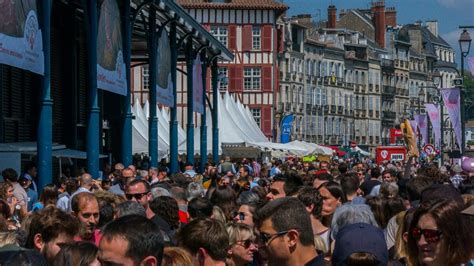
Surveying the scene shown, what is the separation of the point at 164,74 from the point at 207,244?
98.2ft

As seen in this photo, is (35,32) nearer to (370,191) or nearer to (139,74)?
(370,191)

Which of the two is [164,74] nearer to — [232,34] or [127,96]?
[127,96]

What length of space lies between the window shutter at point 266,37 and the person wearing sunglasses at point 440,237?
85.5 meters

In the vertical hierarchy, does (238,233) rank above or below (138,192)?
below

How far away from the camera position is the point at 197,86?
46875 mm

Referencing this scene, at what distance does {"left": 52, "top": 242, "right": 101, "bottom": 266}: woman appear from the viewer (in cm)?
781

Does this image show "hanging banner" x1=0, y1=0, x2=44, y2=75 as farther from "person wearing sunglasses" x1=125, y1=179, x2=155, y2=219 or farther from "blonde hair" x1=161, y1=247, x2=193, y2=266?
"blonde hair" x1=161, y1=247, x2=193, y2=266

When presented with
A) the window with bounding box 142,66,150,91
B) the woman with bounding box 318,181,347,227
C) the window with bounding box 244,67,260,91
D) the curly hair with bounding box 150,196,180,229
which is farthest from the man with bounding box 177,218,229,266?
the window with bounding box 244,67,260,91

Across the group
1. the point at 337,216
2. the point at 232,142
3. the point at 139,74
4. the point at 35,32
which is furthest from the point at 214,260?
the point at 139,74

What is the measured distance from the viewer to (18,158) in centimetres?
2638

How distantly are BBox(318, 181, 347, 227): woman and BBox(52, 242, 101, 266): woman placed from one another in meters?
4.71

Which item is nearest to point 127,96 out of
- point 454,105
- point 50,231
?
point 454,105

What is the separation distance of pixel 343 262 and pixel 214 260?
4.58 feet

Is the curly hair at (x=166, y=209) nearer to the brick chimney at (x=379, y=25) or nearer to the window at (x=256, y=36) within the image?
the window at (x=256, y=36)
